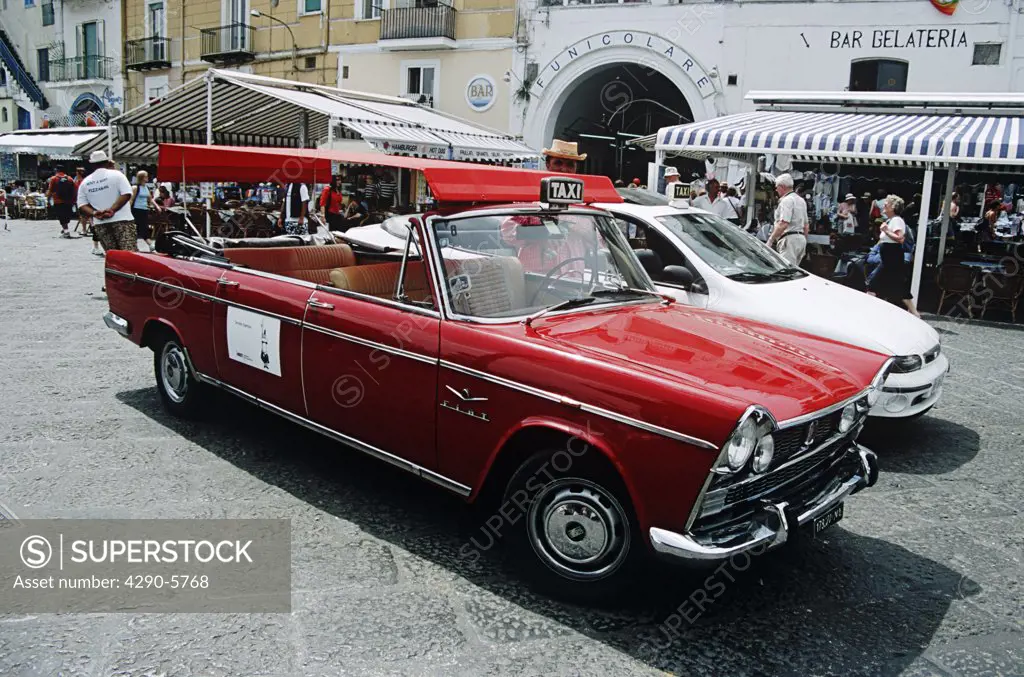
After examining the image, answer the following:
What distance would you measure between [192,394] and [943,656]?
166 inches

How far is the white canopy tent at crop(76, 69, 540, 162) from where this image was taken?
41.8 feet

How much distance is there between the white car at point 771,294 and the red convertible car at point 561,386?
1330mm

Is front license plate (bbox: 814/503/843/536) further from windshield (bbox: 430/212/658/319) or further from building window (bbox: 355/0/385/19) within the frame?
building window (bbox: 355/0/385/19)

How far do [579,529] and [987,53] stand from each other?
687 inches

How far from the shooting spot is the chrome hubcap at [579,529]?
123 inches

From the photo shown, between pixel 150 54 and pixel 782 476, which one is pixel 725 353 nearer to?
pixel 782 476

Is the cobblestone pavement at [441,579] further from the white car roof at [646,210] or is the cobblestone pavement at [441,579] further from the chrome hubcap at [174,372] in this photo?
the white car roof at [646,210]

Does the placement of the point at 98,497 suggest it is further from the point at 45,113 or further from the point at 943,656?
the point at 45,113

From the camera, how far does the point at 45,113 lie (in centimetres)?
3459

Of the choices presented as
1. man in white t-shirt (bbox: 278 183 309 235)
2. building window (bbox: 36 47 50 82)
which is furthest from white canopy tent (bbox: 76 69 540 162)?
building window (bbox: 36 47 50 82)

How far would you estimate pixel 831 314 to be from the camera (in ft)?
19.0

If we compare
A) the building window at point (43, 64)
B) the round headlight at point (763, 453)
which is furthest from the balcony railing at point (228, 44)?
the round headlight at point (763, 453)

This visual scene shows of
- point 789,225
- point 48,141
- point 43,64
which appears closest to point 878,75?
point 789,225

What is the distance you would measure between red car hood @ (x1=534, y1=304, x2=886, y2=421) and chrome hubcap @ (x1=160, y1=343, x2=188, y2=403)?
2.71 meters
